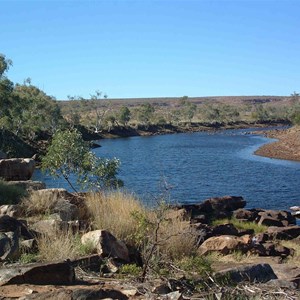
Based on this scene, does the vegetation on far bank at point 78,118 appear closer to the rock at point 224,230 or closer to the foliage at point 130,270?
the rock at point 224,230

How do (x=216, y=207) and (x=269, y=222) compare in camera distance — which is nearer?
(x=269, y=222)

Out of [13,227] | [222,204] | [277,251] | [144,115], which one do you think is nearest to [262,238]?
[277,251]

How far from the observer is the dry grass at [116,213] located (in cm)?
845

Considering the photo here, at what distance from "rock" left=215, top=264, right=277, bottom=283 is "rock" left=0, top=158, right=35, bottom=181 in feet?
34.2

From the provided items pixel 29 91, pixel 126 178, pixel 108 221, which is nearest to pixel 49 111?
pixel 29 91

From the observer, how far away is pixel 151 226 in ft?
24.0

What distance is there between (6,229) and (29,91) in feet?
217

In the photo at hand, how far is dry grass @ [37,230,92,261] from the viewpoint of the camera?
6758 mm

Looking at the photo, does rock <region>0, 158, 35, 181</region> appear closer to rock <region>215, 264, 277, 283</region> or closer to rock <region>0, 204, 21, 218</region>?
rock <region>0, 204, 21, 218</region>

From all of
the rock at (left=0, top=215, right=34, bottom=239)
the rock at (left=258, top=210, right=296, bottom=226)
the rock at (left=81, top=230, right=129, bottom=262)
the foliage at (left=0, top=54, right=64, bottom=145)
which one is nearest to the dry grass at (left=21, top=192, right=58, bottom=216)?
the rock at (left=0, top=215, right=34, bottom=239)

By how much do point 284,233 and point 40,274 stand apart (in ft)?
43.8

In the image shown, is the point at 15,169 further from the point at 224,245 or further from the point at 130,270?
the point at 130,270

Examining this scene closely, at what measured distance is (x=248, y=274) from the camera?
7.16m

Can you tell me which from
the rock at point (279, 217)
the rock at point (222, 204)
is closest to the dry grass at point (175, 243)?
the rock at point (279, 217)
